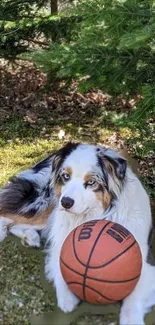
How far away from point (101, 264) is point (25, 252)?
3.49 feet

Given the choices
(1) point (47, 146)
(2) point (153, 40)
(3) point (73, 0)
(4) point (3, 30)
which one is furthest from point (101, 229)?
(3) point (73, 0)

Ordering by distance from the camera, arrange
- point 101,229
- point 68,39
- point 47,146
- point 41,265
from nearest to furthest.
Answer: point 101,229 → point 41,265 → point 47,146 → point 68,39

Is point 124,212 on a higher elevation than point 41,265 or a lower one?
higher

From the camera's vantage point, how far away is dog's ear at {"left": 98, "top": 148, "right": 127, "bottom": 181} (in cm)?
374

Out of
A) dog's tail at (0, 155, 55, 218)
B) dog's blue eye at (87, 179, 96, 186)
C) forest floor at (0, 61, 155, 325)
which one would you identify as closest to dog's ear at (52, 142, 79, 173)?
dog's blue eye at (87, 179, 96, 186)

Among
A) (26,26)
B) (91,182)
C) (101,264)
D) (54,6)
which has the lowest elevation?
(101,264)

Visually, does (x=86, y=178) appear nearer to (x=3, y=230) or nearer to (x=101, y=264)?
(x=101, y=264)

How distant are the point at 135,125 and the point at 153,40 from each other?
1.09m

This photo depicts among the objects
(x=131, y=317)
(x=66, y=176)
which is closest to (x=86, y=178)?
(x=66, y=176)

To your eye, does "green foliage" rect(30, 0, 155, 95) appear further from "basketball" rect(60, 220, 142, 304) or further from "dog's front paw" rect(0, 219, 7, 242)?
"basketball" rect(60, 220, 142, 304)

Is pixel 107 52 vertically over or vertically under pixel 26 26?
over

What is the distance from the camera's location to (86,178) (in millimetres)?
3574

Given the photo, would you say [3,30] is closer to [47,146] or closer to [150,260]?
[47,146]

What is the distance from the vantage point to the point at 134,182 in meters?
4.06
